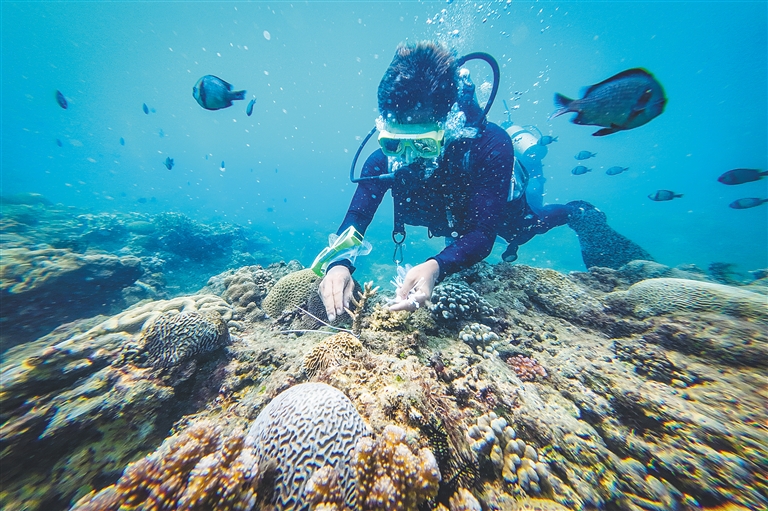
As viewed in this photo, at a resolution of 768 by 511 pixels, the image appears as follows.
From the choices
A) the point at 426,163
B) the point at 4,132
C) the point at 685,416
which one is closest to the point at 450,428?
the point at 685,416

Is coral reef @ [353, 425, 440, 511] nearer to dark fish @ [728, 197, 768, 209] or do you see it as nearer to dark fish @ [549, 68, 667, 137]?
dark fish @ [549, 68, 667, 137]

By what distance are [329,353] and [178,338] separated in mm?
1448

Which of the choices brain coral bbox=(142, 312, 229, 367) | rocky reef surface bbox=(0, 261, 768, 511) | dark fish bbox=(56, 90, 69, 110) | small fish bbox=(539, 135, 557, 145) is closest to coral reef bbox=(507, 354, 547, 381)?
rocky reef surface bbox=(0, 261, 768, 511)

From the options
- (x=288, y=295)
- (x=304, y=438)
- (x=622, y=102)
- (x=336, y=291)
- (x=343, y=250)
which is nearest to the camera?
(x=304, y=438)

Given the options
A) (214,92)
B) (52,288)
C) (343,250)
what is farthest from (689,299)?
(52,288)

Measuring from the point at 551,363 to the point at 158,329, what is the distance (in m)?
3.66

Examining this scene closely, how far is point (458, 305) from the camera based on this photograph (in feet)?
9.75

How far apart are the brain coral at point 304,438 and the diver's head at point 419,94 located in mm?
3116

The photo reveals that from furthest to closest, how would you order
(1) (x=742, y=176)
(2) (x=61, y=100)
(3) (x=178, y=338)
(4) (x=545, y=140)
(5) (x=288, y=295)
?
(2) (x=61, y=100)
(4) (x=545, y=140)
(1) (x=742, y=176)
(5) (x=288, y=295)
(3) (x=178, y=338)

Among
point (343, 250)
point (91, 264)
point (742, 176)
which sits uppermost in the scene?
point (742, 176)

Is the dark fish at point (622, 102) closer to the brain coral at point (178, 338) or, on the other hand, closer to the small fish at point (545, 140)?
the brain coral at point (178, 338)

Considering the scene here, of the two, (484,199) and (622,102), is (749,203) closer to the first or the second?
(622,102)

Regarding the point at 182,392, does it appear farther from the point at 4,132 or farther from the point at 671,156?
the point at 4,132

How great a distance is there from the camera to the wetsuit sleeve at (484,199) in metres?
3.05
